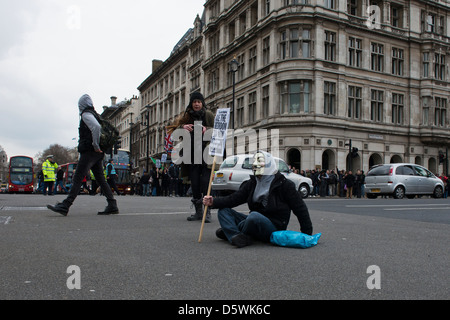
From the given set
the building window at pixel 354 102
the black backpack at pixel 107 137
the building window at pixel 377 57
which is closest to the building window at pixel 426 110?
the building window at pixel 377 57

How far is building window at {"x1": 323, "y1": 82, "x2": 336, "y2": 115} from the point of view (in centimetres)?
3422

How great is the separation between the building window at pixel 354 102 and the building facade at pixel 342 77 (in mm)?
82

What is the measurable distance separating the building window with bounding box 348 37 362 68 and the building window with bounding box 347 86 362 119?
205 centimetres

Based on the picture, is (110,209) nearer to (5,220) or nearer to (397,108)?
(5,220)

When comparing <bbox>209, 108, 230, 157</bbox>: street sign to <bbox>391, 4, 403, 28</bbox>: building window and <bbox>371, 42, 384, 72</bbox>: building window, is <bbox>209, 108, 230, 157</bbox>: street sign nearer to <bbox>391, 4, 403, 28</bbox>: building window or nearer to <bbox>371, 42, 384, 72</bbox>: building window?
<bbox>371, 42, 384, 72</bbox>: building window

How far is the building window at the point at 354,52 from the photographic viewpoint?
36.1m

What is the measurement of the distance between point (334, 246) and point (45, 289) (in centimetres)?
340

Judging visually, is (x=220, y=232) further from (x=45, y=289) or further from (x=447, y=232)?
(x=447, y=232)

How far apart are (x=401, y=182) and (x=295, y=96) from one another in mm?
14181

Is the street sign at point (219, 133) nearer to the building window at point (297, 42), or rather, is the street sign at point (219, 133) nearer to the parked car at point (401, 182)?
the parked car at point (401, 182)

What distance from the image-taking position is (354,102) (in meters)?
35.9

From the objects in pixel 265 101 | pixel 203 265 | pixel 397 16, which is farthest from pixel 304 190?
pixel 397 16

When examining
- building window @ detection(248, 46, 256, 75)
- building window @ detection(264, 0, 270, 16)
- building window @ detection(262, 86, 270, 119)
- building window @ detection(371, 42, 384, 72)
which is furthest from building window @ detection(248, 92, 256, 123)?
building window @ detection(371, 42, 384, 72)
